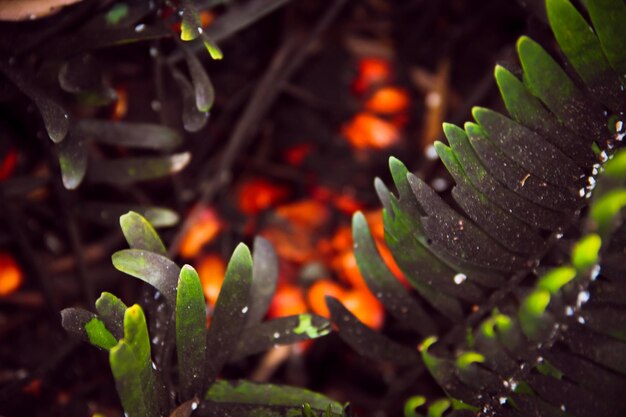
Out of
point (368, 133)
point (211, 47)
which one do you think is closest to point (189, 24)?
point (211, 47)

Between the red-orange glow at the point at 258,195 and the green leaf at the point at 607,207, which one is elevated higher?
Answer: the green leaf at the point at 607,207

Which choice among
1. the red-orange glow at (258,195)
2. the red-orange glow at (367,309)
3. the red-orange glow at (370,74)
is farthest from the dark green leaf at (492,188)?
the red-orange glow at (370,74)

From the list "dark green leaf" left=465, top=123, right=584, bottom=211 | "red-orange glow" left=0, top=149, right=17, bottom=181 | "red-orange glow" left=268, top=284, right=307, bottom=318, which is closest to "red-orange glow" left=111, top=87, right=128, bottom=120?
"red-orange glow" left=0, top=149, right=17, bottom=181

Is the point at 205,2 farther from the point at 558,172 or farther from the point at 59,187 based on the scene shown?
the point at 558,172

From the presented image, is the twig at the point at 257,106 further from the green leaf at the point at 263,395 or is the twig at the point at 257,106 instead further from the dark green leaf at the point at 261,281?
the green leaf at the point at 263,395

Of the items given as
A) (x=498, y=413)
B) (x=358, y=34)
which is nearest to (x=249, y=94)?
(x=358, y=34)

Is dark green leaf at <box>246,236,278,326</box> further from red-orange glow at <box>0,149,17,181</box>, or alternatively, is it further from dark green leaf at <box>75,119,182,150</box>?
red-orange glow at <box>0,149,17,181</box>
